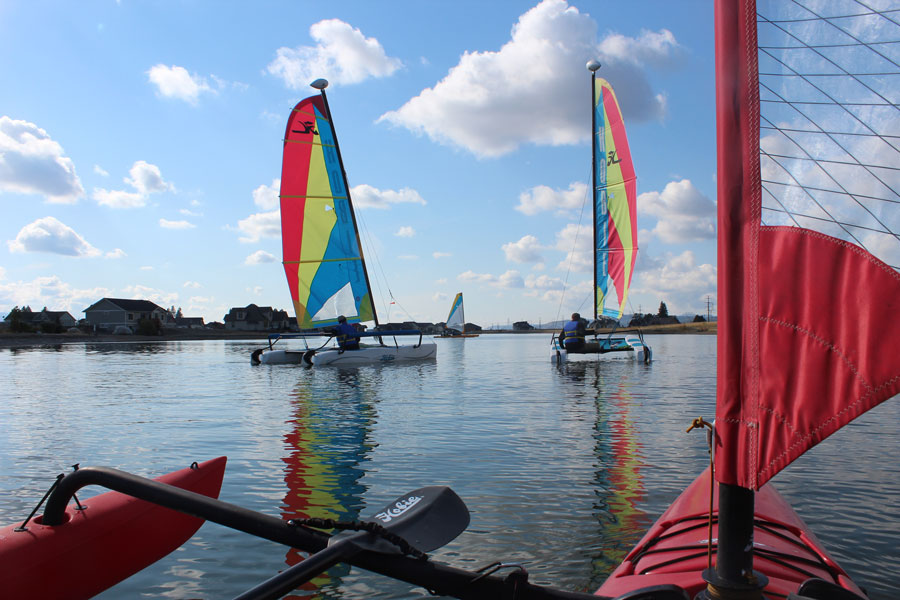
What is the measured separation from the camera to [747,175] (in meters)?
1.97

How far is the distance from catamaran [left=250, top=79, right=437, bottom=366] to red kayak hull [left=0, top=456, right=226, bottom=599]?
1879cm

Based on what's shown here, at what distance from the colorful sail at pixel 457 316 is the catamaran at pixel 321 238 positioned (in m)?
54.8

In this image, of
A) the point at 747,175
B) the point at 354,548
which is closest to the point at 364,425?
the point at 354,548

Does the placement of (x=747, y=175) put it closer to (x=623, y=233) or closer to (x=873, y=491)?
(x=873, y=491)

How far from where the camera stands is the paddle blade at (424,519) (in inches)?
87.2

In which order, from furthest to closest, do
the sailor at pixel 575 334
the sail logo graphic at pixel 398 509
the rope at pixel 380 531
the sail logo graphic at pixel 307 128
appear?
1. the sail logo graphic at pixel 307 128
2. the sailor at pixel 575 334
3. the sail logo graphic at pixel 398 509
4. the rope at pixel 380 531

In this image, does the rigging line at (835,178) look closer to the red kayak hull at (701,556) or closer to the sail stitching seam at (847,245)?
the sail stitching seam at (847,245)

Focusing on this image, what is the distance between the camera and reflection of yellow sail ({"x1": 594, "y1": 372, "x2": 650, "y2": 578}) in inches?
175

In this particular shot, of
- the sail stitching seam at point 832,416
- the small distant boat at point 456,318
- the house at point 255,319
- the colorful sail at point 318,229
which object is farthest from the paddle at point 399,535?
the house at point 255,319

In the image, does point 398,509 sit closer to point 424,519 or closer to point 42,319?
point 424,519

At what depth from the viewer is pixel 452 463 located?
23.5 feet

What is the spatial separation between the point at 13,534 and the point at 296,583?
7.22 feet

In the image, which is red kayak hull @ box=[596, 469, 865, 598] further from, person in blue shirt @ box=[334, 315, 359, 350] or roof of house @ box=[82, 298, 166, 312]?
roof of house @ box=[82, 298, 166, 312]

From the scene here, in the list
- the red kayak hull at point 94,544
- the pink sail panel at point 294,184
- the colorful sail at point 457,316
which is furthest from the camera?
the colorful sail at point 457,316
